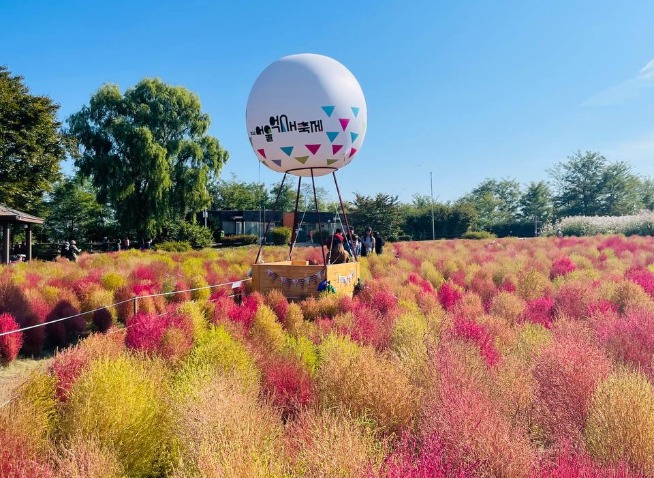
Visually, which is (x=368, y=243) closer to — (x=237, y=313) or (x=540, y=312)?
(x=540, y=312)

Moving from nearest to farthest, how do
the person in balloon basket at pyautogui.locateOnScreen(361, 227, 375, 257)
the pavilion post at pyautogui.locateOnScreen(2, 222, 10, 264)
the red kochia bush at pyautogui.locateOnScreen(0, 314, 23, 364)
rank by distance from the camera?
the red kochia bush at pyautogui.locateOnScreen(0, 314, 23, 364) → the person in balloon basket at pyautogui.locateOnScreen(361, 227, 375, 257) → the pavilion post at pyautogui.locateOnScreen(2, 222, 10, 264)

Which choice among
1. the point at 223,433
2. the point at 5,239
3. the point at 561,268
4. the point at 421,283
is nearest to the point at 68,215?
the point at 5,239

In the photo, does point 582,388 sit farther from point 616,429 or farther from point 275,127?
point 275,127

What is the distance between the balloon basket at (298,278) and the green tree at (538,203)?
203ft

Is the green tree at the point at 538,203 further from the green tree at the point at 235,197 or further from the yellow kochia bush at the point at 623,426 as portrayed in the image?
the yellow kochia bush at the point at 623,426

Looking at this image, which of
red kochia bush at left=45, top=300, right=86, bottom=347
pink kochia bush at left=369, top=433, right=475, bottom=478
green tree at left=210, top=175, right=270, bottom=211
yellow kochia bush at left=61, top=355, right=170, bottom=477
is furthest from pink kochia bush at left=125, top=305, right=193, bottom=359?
green tree at left=210, top=175, right=270, bottom=211

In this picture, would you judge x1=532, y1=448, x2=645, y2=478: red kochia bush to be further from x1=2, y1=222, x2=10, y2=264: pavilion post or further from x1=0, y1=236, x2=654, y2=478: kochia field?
x1=2, y1=222, x2=10, y2=264: pavilion post

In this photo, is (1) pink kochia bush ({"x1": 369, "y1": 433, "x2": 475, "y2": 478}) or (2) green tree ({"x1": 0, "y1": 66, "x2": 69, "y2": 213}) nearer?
(1) pink kochia bush ({"x1": 369, "y1": 433, "x2": 475, "y2": 478})

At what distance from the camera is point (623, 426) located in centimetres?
307

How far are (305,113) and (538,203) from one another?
65048 millimetres

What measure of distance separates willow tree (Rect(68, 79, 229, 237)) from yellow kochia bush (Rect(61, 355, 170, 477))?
28758 mm

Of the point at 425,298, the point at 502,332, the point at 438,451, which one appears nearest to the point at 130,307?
the point at 425,298

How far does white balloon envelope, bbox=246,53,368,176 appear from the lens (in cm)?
869

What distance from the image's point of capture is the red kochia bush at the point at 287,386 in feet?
13.2
